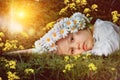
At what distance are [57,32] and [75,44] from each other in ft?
0.64

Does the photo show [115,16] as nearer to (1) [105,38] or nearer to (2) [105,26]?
(2) [105,26]

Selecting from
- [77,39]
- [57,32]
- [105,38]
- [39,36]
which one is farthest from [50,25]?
[105,38]

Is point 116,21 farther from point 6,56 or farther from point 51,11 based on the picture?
point 6,56

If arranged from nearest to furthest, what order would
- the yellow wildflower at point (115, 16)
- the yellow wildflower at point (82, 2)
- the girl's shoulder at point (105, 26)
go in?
the girl's shoulder at point (105, 26), the yellow wildflower at point (115, 16), the yellow wildflower at point (82, 2)

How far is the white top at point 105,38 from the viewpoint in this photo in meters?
3.66

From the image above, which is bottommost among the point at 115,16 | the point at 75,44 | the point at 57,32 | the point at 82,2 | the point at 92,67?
the point at 92,67

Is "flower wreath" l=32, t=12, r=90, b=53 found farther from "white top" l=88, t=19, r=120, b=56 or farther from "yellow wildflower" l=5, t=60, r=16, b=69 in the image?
"yellow wildflower" l=5, t=60, r=16, b=69

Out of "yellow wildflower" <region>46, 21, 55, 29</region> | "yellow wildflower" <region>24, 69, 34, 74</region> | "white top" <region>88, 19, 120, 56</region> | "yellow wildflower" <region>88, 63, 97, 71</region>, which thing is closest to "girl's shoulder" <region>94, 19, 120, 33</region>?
"white top" <region>88, 19, 120, 56</region>

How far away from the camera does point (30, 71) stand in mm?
3342

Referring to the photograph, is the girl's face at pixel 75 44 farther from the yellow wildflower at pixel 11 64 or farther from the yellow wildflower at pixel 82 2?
the yellow wildflower at pixel 82 2

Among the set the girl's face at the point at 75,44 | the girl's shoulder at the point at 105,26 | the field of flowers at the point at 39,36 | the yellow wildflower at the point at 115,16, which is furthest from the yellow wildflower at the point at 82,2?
the girl's face at the point at 75,44

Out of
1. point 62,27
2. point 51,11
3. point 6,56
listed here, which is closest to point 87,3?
point 51,11

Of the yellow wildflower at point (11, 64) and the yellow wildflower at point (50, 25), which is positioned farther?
the yellow wildflower at point (50, 25)

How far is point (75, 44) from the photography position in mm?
3682
